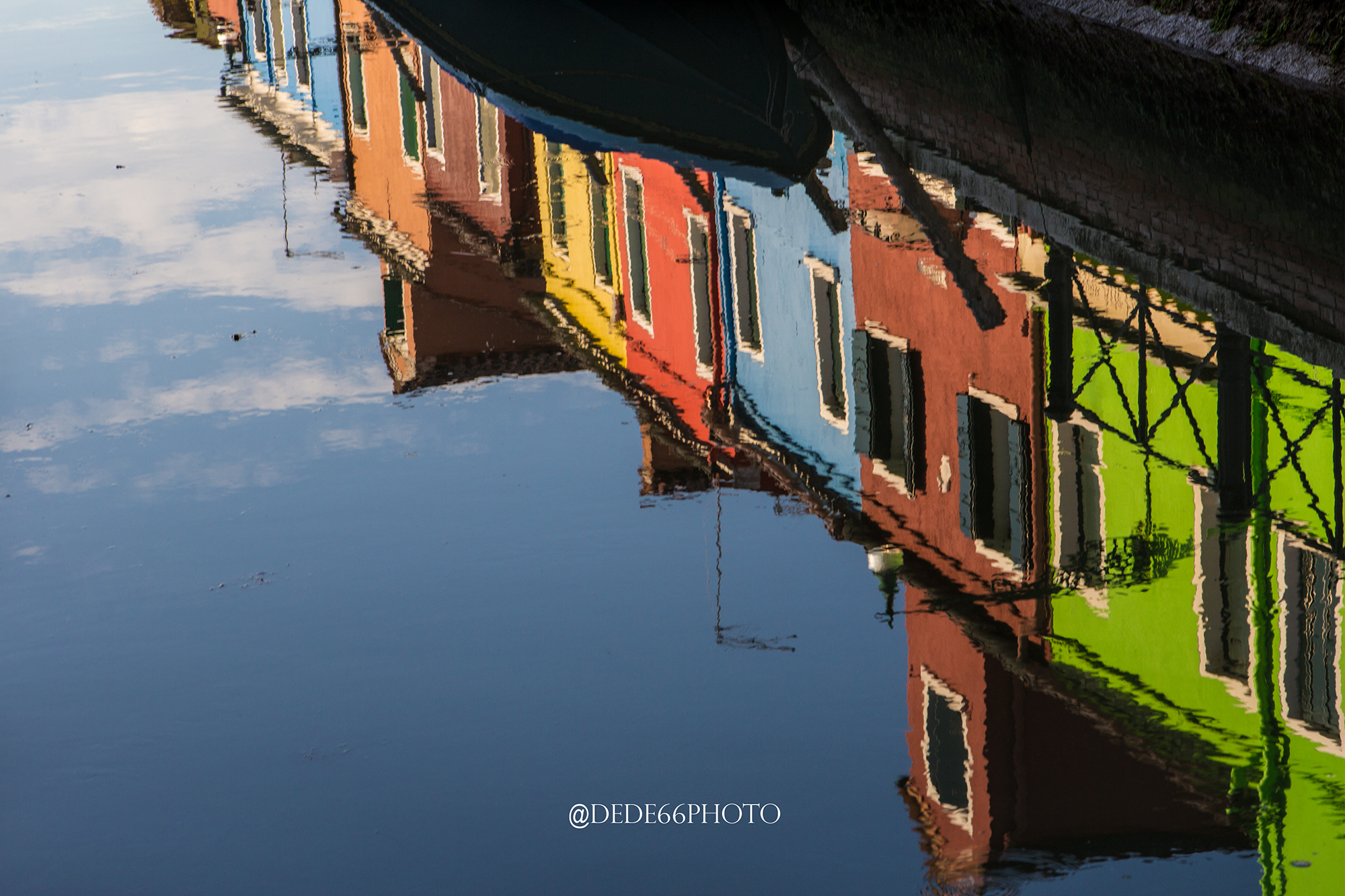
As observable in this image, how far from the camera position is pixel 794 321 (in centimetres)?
1098

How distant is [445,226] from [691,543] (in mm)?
6442

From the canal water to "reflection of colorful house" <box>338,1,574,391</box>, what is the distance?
7cm

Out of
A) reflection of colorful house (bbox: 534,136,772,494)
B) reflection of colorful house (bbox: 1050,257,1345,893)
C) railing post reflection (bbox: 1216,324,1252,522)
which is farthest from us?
reflection of colorful house (bbox: 534,136,772,494)

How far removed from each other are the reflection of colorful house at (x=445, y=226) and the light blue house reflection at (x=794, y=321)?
4.00 feet

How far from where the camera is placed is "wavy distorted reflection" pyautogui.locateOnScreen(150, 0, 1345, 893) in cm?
487

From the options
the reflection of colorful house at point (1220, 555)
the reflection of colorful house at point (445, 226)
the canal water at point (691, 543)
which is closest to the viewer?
the canal water at point (691, 543)

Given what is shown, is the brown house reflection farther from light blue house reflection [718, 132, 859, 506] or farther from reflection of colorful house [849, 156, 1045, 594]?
light blue house reflection [718, 132, 859, 506]

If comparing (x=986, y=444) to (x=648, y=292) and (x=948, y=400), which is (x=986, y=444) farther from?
(x=648, y=292)

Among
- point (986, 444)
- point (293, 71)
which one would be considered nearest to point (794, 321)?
point (986, 444)

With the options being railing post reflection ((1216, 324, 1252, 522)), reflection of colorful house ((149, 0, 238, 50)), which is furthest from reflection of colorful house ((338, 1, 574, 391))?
reflection of colorful house ((149, 0, 238, 50))

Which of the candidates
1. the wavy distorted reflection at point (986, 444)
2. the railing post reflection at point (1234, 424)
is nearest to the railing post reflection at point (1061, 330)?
the wavy distorted reflection at point (986, 444)

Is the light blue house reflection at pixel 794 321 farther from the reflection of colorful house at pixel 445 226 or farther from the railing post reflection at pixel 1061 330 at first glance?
the reflection of colorful house at pixel 445 226

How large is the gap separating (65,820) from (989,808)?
8.67 feet

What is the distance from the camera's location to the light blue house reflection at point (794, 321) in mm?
8543
